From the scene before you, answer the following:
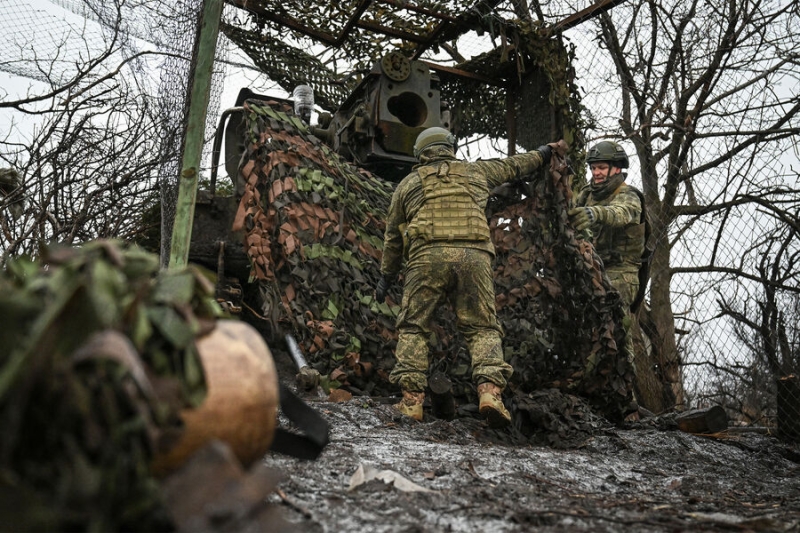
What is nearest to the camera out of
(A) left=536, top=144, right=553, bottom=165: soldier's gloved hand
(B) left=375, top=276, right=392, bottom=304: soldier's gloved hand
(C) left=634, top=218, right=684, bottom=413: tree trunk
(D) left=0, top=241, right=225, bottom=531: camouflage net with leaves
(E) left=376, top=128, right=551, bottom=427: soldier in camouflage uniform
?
(D) left=0, top=241, right=225, bottom=531: camouflage net with leaves

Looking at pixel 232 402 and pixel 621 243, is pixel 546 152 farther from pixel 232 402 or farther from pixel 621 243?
pixel 232 402

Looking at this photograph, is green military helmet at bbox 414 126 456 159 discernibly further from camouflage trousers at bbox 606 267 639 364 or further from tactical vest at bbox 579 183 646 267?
camouflage trousers at bbox 606 267 639 364

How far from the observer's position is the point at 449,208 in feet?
17.1

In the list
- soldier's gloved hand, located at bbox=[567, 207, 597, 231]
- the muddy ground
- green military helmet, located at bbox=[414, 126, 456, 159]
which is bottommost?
the muddy ground

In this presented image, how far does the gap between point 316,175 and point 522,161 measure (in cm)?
164

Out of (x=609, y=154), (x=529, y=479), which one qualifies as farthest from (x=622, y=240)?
(x=529, y=479)

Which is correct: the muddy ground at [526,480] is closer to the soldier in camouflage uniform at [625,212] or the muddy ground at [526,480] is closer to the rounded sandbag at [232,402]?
the rounded sandbag at [232,402]

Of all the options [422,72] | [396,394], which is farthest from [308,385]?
[422,72]

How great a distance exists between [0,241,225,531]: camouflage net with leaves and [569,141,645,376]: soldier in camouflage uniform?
234 inches

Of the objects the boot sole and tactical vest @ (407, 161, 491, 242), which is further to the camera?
tactical vest @ (407, 161, 491, 242)

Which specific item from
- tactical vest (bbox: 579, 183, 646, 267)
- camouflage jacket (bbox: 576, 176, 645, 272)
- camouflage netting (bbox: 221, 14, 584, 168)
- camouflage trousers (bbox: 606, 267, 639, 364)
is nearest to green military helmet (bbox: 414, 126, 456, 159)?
camouflage netting (bbox: 221, 14, 584, 168)

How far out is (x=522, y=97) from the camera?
753 centimetres

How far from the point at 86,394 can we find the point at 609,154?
6690 millimetres

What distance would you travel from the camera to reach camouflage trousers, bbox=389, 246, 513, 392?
5.07 m
